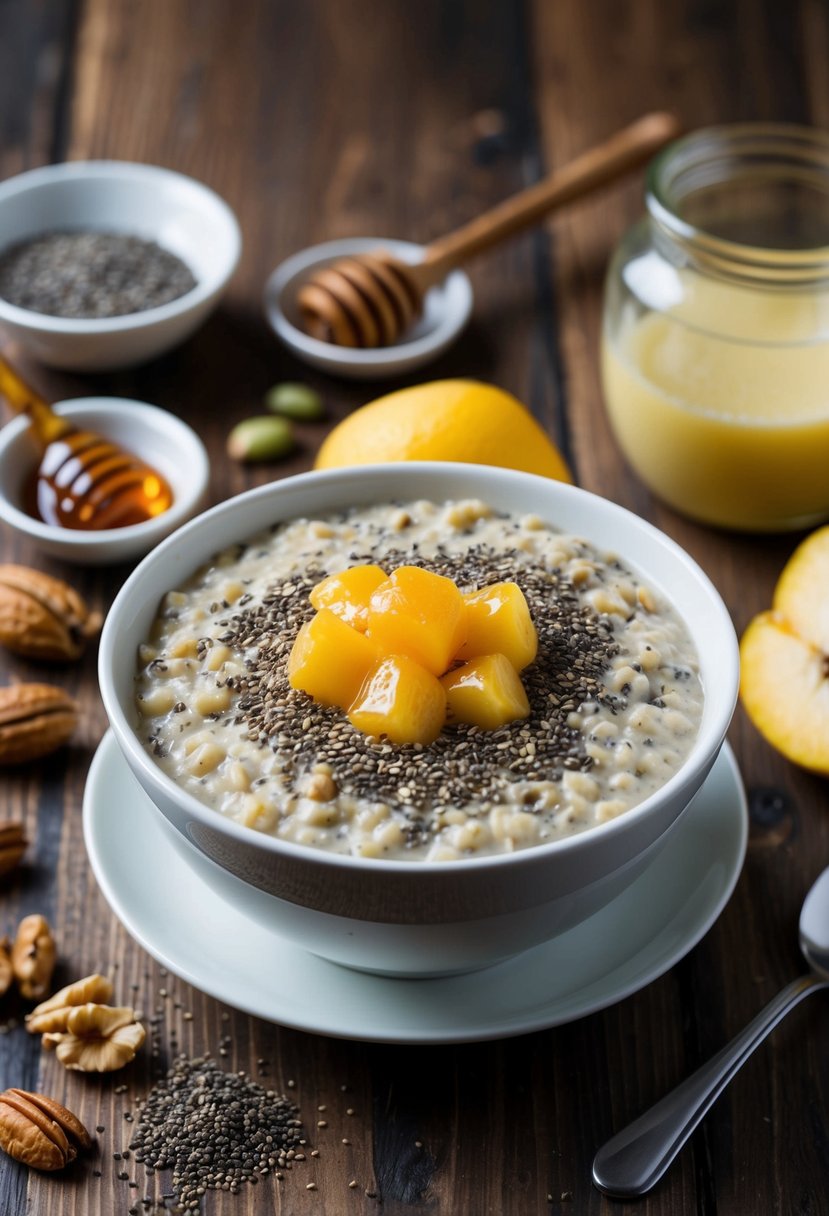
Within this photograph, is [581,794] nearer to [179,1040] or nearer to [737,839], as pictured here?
[737,839]

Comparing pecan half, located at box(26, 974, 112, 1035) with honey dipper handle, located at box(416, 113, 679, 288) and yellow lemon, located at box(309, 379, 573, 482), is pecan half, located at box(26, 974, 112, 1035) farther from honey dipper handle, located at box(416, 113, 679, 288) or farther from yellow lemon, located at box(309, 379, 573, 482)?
honey dipper handle, located at box(416, 113, 679, 288)

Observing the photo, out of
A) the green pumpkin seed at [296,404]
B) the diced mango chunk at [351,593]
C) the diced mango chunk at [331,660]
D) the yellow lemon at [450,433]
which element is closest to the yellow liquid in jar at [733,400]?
the yellow lemon at [450,433]

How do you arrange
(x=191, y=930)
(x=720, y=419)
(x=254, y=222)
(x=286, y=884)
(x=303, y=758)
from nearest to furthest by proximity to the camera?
1. (x=286, y=884)
2. (x=303, y=758)
3. (x=191, y=930)
4. (x=720, y=419)
5. (x=254, y=222)

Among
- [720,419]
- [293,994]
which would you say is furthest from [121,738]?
[720,419]

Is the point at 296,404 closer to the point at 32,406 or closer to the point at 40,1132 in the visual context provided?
the point at 32,406

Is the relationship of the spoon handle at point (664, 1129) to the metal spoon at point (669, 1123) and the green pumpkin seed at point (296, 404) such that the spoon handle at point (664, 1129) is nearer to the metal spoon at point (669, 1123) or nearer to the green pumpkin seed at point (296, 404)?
the metal spoon at point (669, 1123)

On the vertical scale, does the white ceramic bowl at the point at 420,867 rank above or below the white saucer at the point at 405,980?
above
